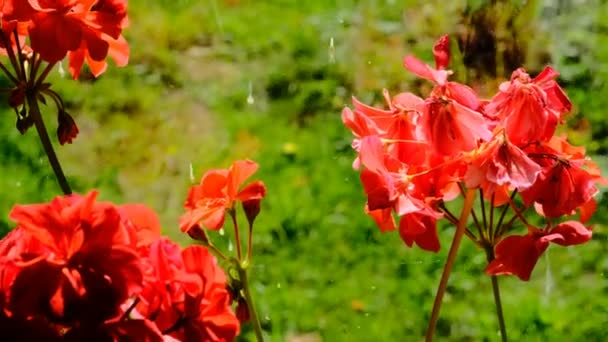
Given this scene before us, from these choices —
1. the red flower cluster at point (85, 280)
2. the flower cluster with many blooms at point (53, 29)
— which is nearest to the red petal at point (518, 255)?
the red flower cluster at point (85, 280)

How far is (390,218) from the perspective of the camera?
100cm

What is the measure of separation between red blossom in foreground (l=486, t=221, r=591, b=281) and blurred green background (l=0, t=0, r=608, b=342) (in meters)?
1.14

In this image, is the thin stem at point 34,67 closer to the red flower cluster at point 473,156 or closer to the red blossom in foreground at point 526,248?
the red flower cluster at point 473,156

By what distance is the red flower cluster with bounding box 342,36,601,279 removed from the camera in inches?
35.2

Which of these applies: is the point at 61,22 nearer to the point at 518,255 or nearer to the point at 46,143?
the point at 46,143

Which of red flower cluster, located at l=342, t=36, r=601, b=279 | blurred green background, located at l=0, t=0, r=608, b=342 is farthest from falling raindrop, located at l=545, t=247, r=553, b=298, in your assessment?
red flower cluster, located at l=342, t=36, r=601, b=279

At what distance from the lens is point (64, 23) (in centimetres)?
104

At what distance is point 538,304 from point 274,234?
574mm

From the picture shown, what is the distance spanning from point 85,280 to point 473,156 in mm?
323

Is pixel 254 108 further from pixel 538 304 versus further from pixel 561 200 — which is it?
pixel 561 200

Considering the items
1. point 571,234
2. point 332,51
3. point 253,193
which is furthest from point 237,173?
point 332,51

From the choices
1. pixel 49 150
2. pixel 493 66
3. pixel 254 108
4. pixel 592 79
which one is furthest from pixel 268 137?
pixel 49 150

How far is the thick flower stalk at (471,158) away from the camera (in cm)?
90

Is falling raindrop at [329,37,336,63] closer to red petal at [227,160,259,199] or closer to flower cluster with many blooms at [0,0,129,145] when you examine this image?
flower cluster with many blooms at [0,0,129,145]
